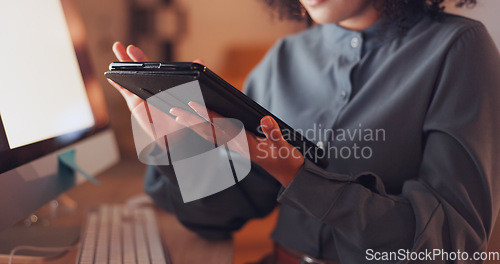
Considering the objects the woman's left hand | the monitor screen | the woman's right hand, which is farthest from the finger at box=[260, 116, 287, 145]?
the monitor screen

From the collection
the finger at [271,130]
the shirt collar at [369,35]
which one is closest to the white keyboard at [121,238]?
the finger at [271,130]

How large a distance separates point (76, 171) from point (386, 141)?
0.53m

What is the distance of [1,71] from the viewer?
0.55 m

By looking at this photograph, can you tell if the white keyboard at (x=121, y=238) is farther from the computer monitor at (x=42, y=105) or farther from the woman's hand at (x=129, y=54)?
the woman's hand at (x=129, y=54)

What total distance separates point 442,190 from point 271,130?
0.29m

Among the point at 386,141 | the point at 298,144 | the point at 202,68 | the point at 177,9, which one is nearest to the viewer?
the point at 202,68

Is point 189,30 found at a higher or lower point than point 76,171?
lower

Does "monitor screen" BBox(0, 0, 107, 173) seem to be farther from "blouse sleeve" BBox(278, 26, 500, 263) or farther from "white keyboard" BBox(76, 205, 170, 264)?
"blouse sleeve" BBox(278, 26, 500, 263)

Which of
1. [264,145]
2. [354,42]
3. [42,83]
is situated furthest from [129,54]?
[354,42]

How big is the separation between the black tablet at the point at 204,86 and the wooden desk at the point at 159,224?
255 millimetres

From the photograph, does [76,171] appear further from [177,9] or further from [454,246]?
[177,9]

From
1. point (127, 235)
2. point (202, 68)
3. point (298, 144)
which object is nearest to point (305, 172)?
point (298, 144)

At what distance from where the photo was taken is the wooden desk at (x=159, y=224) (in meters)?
0.67

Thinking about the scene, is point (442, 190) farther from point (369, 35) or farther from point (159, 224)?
point (159, 224)
